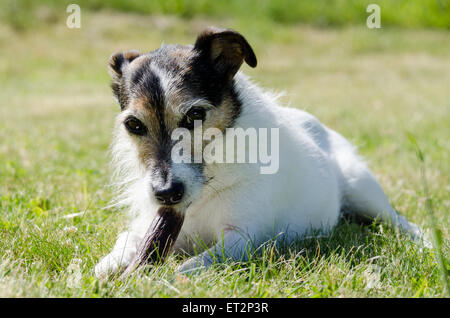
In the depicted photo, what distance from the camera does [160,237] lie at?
9.53 ft

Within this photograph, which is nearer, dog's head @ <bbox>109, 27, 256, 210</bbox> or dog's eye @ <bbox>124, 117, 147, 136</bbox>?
dog's head @ <bbox>109, 27, 256, 210</bbox>

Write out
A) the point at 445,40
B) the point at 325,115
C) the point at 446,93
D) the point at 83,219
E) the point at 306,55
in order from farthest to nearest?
the point at 445,40 < the point at 306,55 < the point at 446,93 < the point at 325,115 < the point at 83,219

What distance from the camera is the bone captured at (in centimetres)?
282

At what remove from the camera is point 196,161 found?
3.01 metres

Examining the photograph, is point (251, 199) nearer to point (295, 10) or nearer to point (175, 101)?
point (175, 101)

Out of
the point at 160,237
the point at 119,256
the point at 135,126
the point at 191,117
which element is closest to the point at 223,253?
the point at 160,237

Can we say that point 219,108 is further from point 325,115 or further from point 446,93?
point 446,93

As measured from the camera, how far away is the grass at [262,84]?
2551mm

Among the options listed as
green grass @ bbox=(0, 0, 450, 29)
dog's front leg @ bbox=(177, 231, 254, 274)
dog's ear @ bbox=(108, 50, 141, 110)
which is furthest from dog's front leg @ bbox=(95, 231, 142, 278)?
green grass @ bbox=(0, 0, 450, 29)

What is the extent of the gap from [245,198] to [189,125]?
0.57m

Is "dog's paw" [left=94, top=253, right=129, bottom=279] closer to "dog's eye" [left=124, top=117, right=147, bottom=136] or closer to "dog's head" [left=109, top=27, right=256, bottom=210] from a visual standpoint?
"dog's head" [left=109, top=27, right=256, bottom=210]

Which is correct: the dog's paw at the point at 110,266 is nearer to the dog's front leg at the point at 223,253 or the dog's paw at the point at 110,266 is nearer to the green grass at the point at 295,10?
the dog's front leg at the point at 223,253
